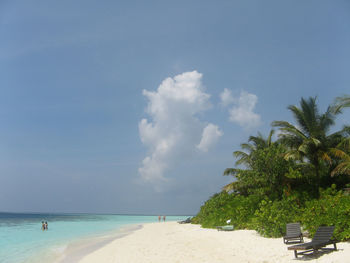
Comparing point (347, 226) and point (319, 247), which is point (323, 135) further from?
point (319, 247)

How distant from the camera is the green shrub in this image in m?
12.4

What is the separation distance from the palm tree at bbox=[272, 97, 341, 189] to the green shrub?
5.81 meters

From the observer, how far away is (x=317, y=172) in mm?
17953

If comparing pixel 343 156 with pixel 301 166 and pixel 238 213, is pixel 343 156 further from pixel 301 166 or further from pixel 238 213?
pixel 238 213

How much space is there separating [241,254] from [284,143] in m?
12.0

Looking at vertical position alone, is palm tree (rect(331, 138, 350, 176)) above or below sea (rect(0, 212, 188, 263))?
above

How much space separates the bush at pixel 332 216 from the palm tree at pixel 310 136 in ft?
23.8

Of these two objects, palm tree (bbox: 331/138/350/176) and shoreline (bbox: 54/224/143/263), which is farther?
palm tree (bbox: 331/138/350/176)

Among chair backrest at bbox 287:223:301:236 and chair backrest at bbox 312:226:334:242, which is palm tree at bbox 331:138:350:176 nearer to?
chair backrest at bbox 287:223:301:236

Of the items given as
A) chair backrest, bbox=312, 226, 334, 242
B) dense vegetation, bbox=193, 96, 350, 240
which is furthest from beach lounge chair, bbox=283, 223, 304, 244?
dense vegetation, bbox=193, 96, 350, 240

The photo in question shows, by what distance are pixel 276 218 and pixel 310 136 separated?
354 inches

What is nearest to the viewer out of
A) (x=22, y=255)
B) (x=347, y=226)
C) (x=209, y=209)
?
(x=347, y=226)

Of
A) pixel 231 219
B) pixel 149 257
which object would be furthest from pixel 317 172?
pixel 149 257

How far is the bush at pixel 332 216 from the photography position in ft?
30.9
